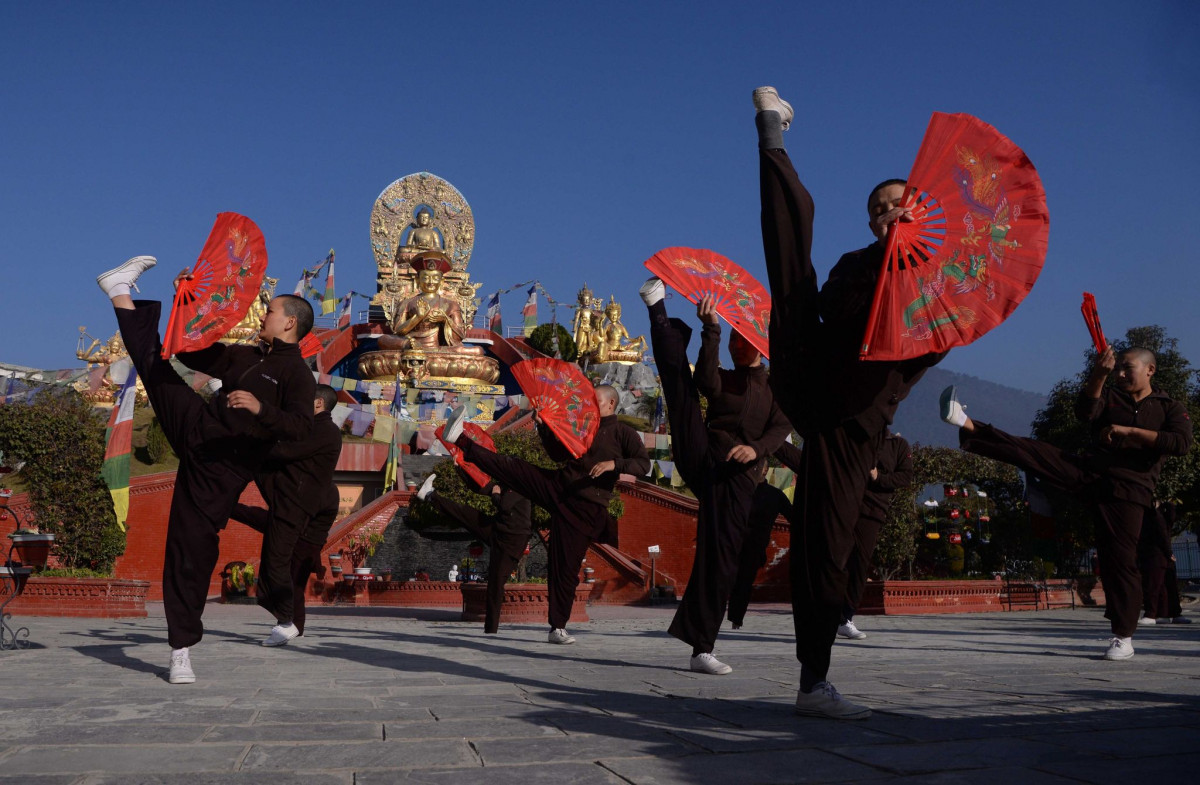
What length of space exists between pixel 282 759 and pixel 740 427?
361 centimetres

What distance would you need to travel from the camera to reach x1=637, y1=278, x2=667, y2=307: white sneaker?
526cm

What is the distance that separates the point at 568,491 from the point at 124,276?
3439mm

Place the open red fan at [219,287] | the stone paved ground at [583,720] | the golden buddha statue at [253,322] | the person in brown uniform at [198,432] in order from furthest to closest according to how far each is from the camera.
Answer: the golden buddha statue at [253,322] < the open red fan at [219,287] < the person in brown uniform at [198,432] < the stone paved ground at [583,720]

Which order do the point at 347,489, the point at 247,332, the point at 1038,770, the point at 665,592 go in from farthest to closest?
1. the point at 247,332
2. the point at 347,489
3. the point at 665,592
4. the point at 1038,770

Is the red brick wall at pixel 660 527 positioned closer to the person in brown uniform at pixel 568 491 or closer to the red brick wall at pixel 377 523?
the red brick wall at pixel 377 523

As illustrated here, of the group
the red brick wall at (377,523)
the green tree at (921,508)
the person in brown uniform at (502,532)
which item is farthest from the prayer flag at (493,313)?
the person in brown uniform at (502,532)

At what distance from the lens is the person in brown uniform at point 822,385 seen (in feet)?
10.8

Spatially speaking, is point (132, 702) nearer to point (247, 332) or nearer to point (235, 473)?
point (235, 473)

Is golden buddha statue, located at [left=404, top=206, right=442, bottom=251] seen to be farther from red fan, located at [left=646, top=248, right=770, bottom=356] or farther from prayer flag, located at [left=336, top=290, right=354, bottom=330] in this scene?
red fan, located at [left=646, top=248, right=770, bottom=356]

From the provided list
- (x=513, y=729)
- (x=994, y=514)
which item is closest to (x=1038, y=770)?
(x=513, y=729)

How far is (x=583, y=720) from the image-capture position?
307cm

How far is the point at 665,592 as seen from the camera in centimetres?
2056

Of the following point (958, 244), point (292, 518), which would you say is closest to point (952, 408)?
point (958, 244)

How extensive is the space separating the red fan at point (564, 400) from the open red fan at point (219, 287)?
2.92 metres
